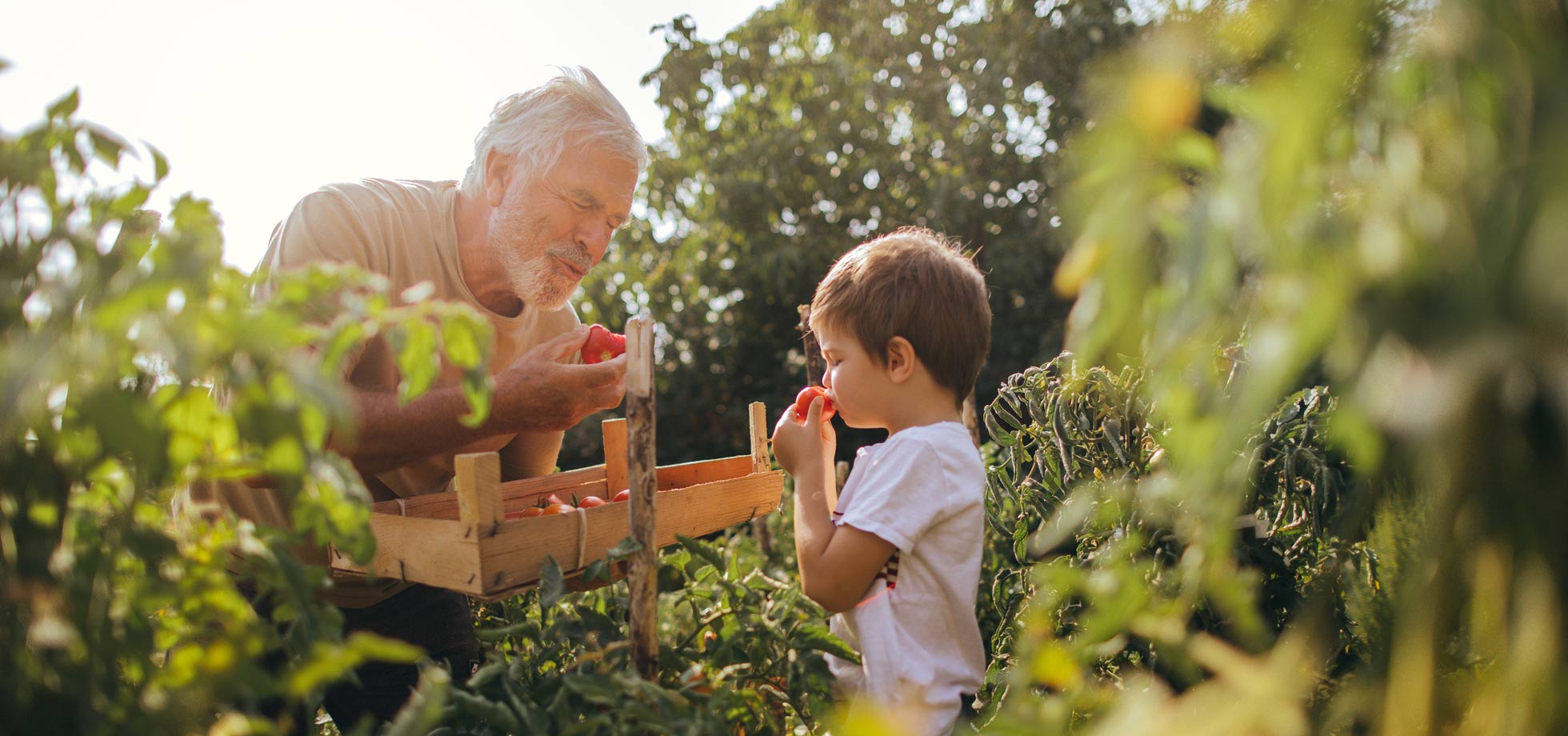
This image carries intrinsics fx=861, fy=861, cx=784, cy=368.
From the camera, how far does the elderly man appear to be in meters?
2.11

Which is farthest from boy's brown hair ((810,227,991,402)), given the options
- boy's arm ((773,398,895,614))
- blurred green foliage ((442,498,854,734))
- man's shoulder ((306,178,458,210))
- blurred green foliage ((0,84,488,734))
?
man's shoulder ((306,178,458,210))

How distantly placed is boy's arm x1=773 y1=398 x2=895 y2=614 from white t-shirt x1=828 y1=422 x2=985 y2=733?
0.12 feet

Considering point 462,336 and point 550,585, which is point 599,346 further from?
point 462,336

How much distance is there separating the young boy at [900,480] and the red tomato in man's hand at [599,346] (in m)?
0.88

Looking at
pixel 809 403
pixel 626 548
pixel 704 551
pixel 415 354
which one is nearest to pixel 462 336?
pixel 415 354

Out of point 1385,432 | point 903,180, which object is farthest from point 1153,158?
point 903,180

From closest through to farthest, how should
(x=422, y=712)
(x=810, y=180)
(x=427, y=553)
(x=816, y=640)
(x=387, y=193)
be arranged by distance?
(x=422, y=712) < (x=816, y=640) < (x=427, y=553) < (x=387, y=193) < (x=810, y=180)

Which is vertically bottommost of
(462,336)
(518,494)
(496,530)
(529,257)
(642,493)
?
(518,494)

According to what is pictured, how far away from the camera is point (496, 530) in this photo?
57.7 inches

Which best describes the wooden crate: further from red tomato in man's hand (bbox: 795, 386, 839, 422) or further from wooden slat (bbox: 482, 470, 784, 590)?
red tomato in man's hand (bbox: 795, 386, 839, 422)

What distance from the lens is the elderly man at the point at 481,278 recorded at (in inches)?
83.2

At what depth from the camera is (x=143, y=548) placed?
2.27 ft

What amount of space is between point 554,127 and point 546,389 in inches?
39.4

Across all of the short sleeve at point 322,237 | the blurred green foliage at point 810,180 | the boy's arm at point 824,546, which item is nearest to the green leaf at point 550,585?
the boy's arm at point 824,546
